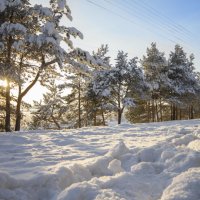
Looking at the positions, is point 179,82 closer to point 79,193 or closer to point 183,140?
point 183,140

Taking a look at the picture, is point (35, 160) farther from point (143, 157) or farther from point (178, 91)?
point (178, 91)

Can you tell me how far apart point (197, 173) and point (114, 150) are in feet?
7.28

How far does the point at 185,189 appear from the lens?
418 centimetres

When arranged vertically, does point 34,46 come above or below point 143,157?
above

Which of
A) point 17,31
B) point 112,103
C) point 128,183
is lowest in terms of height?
point 128,183

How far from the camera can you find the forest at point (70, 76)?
18.2 metres

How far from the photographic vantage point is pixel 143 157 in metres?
6.36

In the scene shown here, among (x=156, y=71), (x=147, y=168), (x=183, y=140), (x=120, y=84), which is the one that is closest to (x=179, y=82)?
(x=156, y=71)

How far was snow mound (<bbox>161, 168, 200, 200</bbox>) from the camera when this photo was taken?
4.00 m

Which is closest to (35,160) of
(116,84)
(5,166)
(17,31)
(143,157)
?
(5,166)

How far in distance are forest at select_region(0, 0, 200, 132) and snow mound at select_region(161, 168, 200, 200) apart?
1354cm

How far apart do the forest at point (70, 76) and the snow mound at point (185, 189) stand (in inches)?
533

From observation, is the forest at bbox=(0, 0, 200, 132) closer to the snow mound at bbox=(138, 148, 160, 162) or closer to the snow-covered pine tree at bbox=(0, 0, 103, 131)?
the snow-covered pine tree at bbox=(0, 0, 103, 131)

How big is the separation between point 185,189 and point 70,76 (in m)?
34.1
